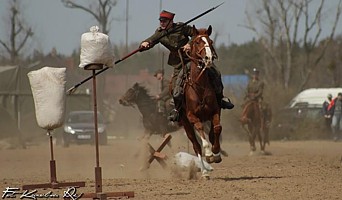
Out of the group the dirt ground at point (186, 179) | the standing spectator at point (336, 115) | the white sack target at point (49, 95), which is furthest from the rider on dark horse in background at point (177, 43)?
the standing spectator at point (336, 115)

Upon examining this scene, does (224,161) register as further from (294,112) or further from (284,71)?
(284,71)

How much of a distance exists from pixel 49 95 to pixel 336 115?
26.2 metres

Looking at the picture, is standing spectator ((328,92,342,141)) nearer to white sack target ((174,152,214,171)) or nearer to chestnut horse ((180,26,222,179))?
white sack target ((174,152,214,171))

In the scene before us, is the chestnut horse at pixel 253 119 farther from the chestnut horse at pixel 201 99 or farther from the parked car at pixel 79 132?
the chestnut horse at pixel 201 99

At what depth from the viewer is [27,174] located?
20422mm

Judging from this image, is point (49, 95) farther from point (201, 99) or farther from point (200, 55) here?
point (201, 99)

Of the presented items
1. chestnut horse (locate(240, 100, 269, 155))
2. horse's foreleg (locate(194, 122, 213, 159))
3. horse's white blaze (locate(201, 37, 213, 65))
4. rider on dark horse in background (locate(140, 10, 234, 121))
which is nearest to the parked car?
chestnut horse (locate(240, 100, 269, 155))

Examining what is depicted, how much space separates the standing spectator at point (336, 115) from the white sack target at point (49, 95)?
2572 cm

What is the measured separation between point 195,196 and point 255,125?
48.4 feet

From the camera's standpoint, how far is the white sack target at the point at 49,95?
1455 cm

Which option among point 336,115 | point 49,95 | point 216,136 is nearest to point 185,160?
point 216,136

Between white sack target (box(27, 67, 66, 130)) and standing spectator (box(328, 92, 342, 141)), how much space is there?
84.4ft

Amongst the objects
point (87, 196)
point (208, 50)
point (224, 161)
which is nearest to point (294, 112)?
point (224, 161)

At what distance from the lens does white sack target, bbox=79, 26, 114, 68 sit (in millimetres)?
13156
